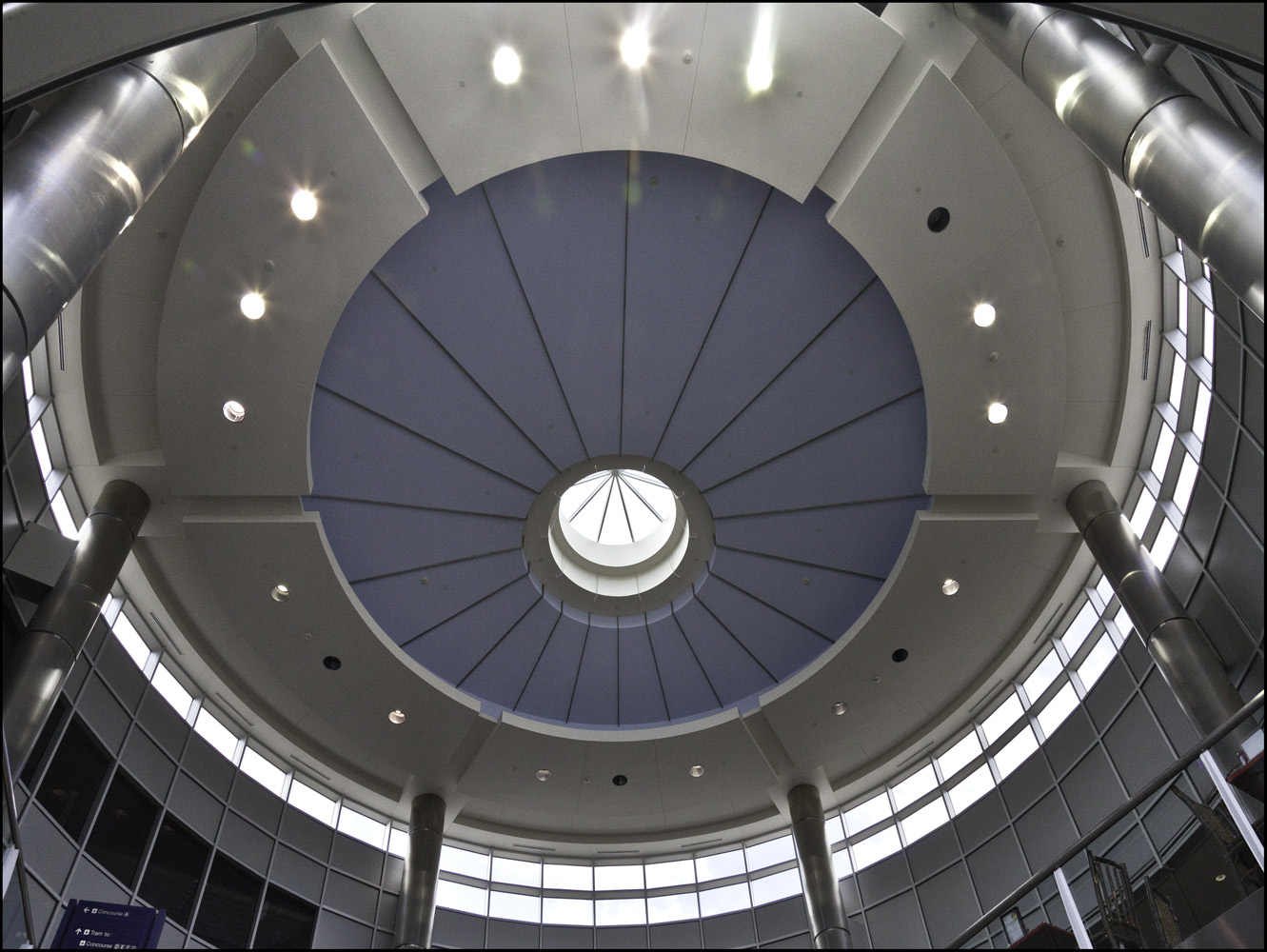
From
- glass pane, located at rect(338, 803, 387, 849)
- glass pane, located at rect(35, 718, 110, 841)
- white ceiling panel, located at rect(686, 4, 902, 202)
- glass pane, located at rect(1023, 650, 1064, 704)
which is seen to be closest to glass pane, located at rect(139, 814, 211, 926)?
glass pane, located at rect(35, 718, 110, 841)

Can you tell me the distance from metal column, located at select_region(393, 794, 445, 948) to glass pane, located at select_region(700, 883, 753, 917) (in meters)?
7.15

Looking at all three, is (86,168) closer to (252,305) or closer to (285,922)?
(252,305)

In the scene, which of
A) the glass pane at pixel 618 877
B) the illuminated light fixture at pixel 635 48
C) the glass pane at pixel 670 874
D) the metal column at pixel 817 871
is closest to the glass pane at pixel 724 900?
the glass pane at pixel 670 874

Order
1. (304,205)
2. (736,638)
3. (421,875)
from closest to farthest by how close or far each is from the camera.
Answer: (304,205) → (421,875) → (736,638)

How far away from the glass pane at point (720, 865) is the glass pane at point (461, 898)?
19.4 ft

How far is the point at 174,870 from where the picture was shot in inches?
688

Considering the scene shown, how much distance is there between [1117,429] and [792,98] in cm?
976

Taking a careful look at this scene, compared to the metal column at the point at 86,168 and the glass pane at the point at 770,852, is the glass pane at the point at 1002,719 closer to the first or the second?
the glass pane at the point at 770,852

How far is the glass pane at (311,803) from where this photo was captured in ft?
70.2

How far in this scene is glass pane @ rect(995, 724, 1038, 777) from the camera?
19.6 m

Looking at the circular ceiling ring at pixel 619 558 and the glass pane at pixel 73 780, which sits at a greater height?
the circular ceiling ring at pixel 619 558

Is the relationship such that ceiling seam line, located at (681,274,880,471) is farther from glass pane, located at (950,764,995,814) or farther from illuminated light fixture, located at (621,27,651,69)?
glass pane, located at (950,764,995,814)

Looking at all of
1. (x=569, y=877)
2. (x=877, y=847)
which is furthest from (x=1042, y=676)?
(x=569, y=877)

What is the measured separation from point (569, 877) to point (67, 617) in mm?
15277
